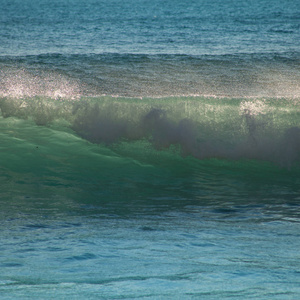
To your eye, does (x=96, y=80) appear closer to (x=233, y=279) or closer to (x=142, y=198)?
(x=142, y=198)

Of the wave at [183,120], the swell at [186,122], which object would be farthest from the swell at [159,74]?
the swell at [186,122]

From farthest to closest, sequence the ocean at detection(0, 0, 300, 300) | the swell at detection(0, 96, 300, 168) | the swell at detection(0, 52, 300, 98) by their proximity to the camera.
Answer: the swell at detection(0, 52, 300, 98)
the swell at detection(0, 96, 300, 168)
the ocean at detection(0, 0, 300, 300)

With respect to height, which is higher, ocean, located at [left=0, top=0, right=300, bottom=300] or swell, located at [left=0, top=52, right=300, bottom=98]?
swell, located at [left=0, top=52, right=300, bottom=98]

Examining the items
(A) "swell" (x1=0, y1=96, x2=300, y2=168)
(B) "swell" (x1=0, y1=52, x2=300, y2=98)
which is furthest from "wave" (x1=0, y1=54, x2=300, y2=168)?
(B) "swell" (x1=0, y1=52, x2=300, y2=98)

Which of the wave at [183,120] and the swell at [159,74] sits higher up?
the swell at [159,74]

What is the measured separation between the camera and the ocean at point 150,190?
2.79 m

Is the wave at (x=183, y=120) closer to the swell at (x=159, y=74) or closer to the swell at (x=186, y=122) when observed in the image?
the swell at (x=186, y=122)

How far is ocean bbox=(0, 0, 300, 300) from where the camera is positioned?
110 inches

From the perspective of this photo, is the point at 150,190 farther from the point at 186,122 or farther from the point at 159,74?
the point at 159,74

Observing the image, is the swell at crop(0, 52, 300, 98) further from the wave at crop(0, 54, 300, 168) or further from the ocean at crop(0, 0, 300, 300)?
the wave at crop(0, 54, 300, 168)

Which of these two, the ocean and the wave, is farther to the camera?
the wave

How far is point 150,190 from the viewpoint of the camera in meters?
5.30

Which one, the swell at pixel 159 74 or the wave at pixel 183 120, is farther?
the swell at pixel 159 74

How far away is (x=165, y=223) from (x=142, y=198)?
98cm
